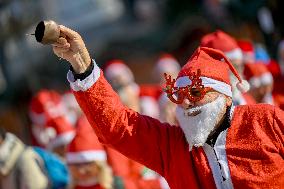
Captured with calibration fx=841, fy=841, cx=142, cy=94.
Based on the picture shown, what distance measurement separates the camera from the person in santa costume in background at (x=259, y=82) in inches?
281

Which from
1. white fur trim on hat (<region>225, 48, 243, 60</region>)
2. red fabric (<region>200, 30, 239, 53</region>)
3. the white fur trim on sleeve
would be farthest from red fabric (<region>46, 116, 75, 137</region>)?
the white fur trim on sleeve

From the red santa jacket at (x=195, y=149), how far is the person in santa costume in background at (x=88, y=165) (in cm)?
168

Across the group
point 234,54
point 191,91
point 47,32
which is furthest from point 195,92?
point 234,54

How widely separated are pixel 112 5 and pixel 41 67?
2.82 meters

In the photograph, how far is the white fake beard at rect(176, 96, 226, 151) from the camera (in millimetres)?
4449

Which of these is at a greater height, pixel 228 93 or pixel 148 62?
pixel 228 93

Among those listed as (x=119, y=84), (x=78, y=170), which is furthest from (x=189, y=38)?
(x=78, y=170)

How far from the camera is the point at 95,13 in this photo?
19359mm

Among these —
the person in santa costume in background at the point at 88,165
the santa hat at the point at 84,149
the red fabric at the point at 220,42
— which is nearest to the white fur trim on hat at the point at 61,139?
the santa hat at the point at 84,149

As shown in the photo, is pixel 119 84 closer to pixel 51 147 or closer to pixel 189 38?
pixel 51 147

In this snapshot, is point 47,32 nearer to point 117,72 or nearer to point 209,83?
point 209,83

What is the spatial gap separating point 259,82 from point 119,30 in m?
10.8

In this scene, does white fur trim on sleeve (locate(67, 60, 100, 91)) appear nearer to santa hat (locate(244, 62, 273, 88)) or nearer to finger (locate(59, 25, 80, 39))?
finger (locate(59, 25, 80, 39))

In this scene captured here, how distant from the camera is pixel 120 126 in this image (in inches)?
175
